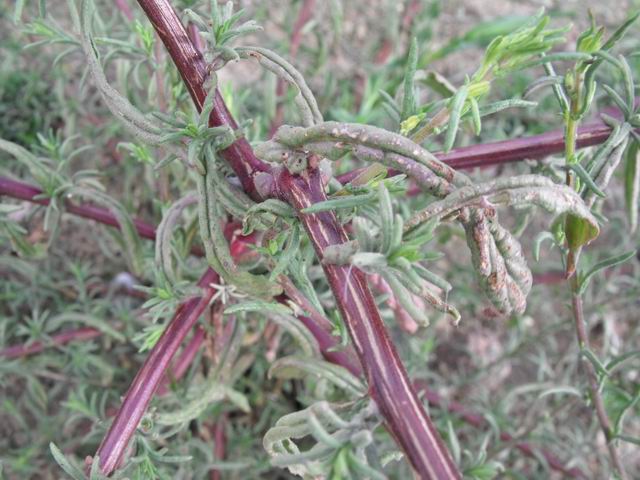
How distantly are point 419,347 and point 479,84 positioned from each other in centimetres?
127

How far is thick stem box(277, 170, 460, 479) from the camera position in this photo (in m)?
0.78

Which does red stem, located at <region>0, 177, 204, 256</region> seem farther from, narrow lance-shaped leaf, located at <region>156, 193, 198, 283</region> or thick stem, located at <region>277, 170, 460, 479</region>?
thick stem, located at <region>277, 170, 460, 479</region>

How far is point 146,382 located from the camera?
1.10 m

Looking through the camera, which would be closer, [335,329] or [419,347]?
[335,329]

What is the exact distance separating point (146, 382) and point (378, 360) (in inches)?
18.1

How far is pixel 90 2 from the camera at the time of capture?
41.0 inches

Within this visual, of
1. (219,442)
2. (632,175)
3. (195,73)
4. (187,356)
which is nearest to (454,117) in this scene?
(195,73)

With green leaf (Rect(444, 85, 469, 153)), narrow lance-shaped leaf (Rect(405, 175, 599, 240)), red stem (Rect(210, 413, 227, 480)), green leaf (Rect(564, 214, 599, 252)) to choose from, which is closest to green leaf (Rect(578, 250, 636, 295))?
green leaf (Rect(564, 214, 599, 252))

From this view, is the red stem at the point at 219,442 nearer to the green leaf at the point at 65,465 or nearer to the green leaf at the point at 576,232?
the green leaf at the point at 65,465

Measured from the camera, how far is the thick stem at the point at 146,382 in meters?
1.03

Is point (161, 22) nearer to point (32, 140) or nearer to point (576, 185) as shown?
point (576, 185)

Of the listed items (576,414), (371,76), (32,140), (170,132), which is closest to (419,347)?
(576,414)

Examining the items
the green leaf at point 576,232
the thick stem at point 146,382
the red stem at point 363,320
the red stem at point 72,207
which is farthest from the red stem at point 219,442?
the green leaf at point 576,232

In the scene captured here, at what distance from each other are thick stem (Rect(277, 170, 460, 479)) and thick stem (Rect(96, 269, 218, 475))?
38cm
